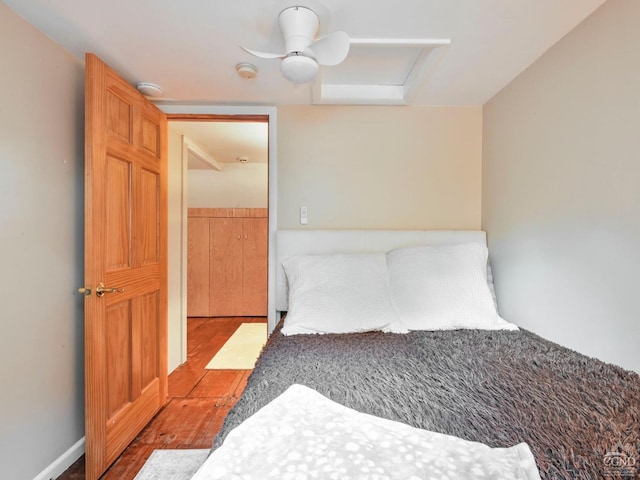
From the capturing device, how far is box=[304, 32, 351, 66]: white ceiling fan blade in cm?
129

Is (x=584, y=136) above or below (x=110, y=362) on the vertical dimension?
above

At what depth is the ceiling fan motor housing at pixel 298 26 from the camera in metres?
1.34

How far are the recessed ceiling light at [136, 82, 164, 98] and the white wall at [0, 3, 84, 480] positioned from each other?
12.9 inches

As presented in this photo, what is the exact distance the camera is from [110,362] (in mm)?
1731

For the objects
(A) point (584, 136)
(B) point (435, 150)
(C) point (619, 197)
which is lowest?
(C) point (619, 197)

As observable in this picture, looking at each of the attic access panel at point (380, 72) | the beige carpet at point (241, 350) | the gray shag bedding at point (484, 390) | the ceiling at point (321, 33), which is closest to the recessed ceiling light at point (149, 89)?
the ceiling at point (321, 33)

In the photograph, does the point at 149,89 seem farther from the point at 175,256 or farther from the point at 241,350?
the point at 241,350

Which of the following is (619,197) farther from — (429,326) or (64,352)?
(64,352)

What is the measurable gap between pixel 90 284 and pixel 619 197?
2369mm

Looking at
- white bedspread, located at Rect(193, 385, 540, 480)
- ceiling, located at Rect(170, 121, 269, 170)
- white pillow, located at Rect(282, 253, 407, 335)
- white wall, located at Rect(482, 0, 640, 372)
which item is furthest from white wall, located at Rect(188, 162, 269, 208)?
white bedspread, located at Rect(193, 385, 540, 480)

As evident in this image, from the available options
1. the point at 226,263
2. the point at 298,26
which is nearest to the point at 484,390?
the point at 298,26

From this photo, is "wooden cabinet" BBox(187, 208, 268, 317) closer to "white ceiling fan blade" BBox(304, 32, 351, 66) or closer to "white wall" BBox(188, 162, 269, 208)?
"white wall" BBox(188, 162, 269, 208)

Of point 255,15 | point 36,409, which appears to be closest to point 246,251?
point 36,409

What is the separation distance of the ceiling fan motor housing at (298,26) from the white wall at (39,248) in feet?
3.87
